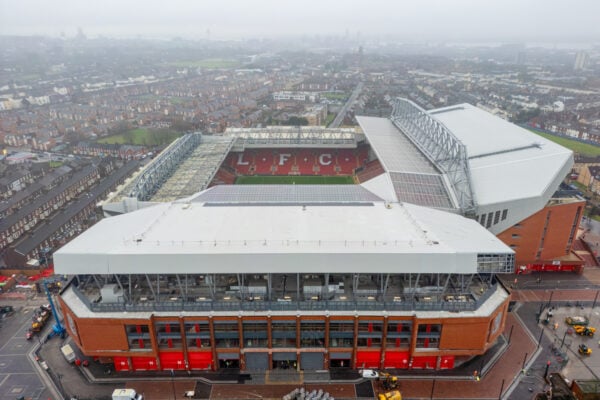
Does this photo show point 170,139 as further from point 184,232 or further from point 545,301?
point 545,301

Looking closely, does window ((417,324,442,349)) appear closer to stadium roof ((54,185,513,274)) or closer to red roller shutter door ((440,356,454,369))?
red roller shutter door ((440,356,454,369))

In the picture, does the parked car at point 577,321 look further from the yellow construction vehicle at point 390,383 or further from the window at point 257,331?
the window at point 257,331

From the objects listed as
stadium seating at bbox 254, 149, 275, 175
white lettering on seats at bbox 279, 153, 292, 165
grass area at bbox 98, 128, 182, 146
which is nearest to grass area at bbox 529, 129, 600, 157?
white lettering on seats at bbox 279, 153, 292, 165

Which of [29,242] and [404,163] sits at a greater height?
[404,163]

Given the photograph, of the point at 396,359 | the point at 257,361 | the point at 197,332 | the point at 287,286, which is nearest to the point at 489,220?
the point at 396,359

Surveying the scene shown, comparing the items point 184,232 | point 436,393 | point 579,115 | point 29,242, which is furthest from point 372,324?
point 579,115

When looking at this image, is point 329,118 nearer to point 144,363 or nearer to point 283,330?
point 283,330
